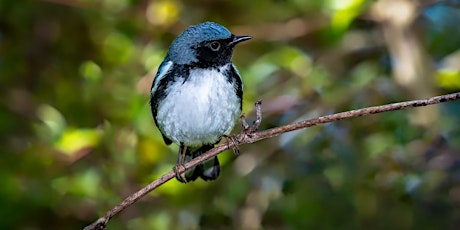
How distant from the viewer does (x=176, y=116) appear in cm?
297

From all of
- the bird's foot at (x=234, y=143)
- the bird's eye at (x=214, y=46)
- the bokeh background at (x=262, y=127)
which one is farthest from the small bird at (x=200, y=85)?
the bokeh background at (x=262, y=127)

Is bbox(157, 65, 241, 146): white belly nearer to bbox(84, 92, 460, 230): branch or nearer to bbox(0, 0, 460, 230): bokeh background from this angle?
bbox(84, 92, 460, 230): branch

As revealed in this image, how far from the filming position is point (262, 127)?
4.39m

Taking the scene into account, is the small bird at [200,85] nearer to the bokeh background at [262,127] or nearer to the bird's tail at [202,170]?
the bird's tail at [202,170]

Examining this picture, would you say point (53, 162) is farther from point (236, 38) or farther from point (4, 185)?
point (236, 38)

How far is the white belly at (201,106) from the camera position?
289 centimetres

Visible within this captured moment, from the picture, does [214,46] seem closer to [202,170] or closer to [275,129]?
[202,170]

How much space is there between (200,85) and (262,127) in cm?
154

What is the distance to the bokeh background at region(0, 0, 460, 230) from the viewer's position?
4.23 m

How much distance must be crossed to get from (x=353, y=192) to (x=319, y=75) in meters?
0.65

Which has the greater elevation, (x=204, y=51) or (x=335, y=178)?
(x=204, y=51)

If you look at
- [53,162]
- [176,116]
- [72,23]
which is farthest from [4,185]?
[176,116]


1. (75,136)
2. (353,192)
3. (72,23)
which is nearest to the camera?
(75,136)

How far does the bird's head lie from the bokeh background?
3.81ft
